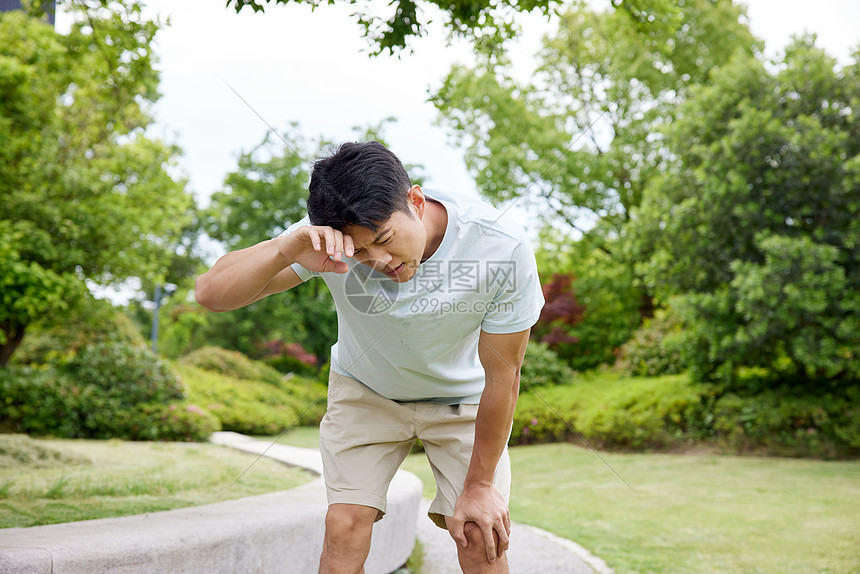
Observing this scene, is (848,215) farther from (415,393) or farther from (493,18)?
(415,393)

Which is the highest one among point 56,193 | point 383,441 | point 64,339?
point 56,193

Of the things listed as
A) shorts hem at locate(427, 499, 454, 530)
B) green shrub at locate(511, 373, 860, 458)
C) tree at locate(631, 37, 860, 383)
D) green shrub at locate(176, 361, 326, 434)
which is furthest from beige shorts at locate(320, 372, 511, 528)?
green shrub at locate(176, 361, 326, 434)

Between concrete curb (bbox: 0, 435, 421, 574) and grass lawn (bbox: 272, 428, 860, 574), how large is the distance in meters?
1.36

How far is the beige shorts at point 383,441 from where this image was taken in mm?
2072

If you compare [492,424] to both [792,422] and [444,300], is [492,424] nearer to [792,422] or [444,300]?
[444,300]

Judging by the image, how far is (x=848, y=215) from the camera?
764 cm

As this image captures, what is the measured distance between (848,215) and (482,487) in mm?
7370

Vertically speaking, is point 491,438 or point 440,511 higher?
point 491,438

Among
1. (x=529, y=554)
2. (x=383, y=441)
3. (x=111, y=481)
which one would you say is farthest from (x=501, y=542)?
(x=111, y=481)

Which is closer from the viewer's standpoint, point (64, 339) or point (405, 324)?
point (405, 324)

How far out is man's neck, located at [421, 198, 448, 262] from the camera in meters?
1.95

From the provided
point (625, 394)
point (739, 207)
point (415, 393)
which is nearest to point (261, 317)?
point (625, 394)

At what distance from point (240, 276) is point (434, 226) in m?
0.55

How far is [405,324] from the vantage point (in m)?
1.91
